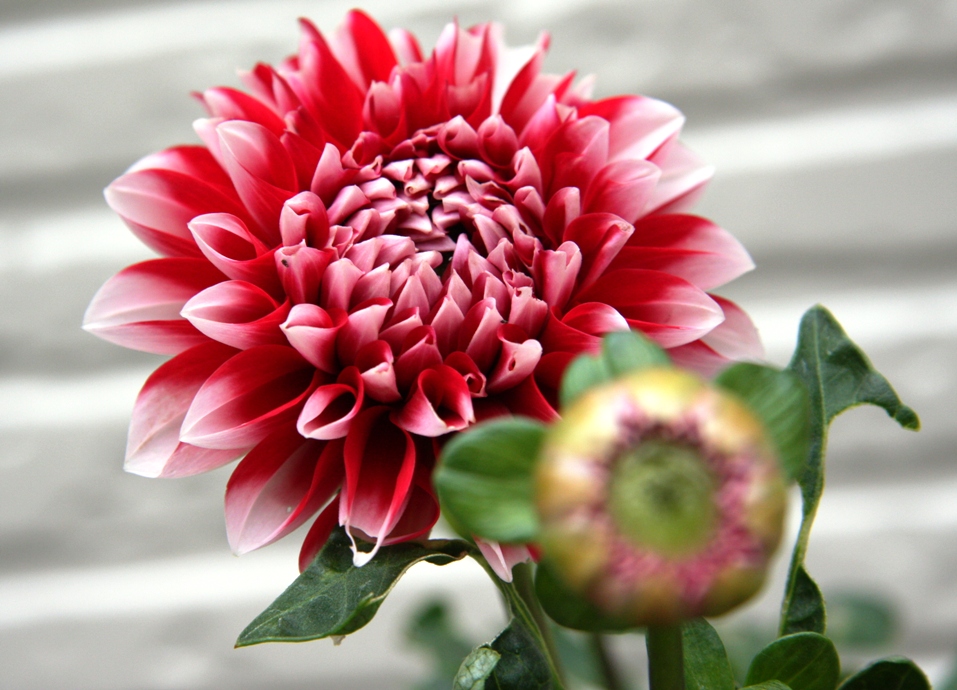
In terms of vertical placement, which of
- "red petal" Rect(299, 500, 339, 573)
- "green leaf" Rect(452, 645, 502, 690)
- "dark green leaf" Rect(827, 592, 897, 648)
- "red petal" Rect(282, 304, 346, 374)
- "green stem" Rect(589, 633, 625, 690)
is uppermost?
"red petal" Rect(282, 304, 346, 374)

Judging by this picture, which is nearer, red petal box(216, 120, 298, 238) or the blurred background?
red petal box(216, 120, 298, 238)

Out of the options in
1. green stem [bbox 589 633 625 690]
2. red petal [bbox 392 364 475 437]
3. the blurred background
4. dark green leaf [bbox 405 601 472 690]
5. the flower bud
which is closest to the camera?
the flower bud

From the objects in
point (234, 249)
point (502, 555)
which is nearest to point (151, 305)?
point (234, 249)

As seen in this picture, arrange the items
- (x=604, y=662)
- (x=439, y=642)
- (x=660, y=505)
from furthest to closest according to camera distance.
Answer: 1. (x=439, y=642)
2. (x=604, y=662)
3. (x=660, y=505)

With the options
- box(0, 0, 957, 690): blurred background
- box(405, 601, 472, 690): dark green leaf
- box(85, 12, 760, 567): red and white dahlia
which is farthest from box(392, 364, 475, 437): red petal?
box(0, 0, 957, 690): blurred background

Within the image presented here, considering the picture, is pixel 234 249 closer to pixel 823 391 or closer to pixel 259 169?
pixel 259 169

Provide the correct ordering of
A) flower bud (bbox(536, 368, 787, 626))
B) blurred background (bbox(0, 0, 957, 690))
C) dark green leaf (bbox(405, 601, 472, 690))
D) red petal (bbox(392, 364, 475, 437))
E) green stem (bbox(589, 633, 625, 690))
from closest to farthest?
flower bud (bbox(536, 368, 787, 626)), red petal (bbox(392, 364, 475, 437)), green stem (bbox(589, 633, 625, 690)), dark green leaf (bbox(405, 601, 472, 690)), blurred background (bbox(0, 0, 957, 690))

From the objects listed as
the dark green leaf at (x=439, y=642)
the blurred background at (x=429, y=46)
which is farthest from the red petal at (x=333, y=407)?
the blurred background at (x=429, y=46)

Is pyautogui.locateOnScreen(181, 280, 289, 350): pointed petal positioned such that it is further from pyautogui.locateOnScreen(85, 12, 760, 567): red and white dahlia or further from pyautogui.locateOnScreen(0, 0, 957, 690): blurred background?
pyautogui.locateOnScreen(0, 0, 957, 690): blurred background
